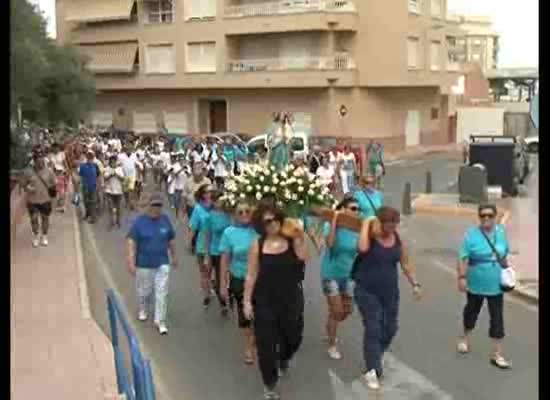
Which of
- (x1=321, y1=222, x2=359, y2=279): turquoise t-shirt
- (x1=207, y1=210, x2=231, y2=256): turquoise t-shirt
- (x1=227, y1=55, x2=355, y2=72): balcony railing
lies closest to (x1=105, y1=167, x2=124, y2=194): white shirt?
(x1=207, y1=210, x2=231, y2=256): turquoise t-shirt

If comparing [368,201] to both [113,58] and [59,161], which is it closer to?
[59,161]

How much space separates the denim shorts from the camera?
906 centimetres

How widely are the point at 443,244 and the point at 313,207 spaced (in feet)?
27.4

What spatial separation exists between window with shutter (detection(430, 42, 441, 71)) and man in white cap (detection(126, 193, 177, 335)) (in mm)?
44743

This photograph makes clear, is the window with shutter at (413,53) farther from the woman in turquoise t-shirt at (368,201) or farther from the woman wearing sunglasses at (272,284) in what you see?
the woman wearing sunglasses at (272,284)

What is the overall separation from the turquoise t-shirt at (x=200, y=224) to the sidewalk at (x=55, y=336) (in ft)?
4.84

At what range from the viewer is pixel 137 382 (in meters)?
5.36

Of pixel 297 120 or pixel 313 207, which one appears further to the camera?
pixel 297 120

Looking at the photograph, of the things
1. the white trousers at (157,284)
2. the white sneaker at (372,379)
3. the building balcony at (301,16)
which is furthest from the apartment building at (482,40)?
the white sneaker at (372,379)

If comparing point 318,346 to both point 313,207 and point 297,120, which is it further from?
point 297,120

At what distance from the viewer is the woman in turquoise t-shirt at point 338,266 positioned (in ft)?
29.4

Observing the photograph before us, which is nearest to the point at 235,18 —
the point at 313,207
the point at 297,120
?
the point at 297,120
